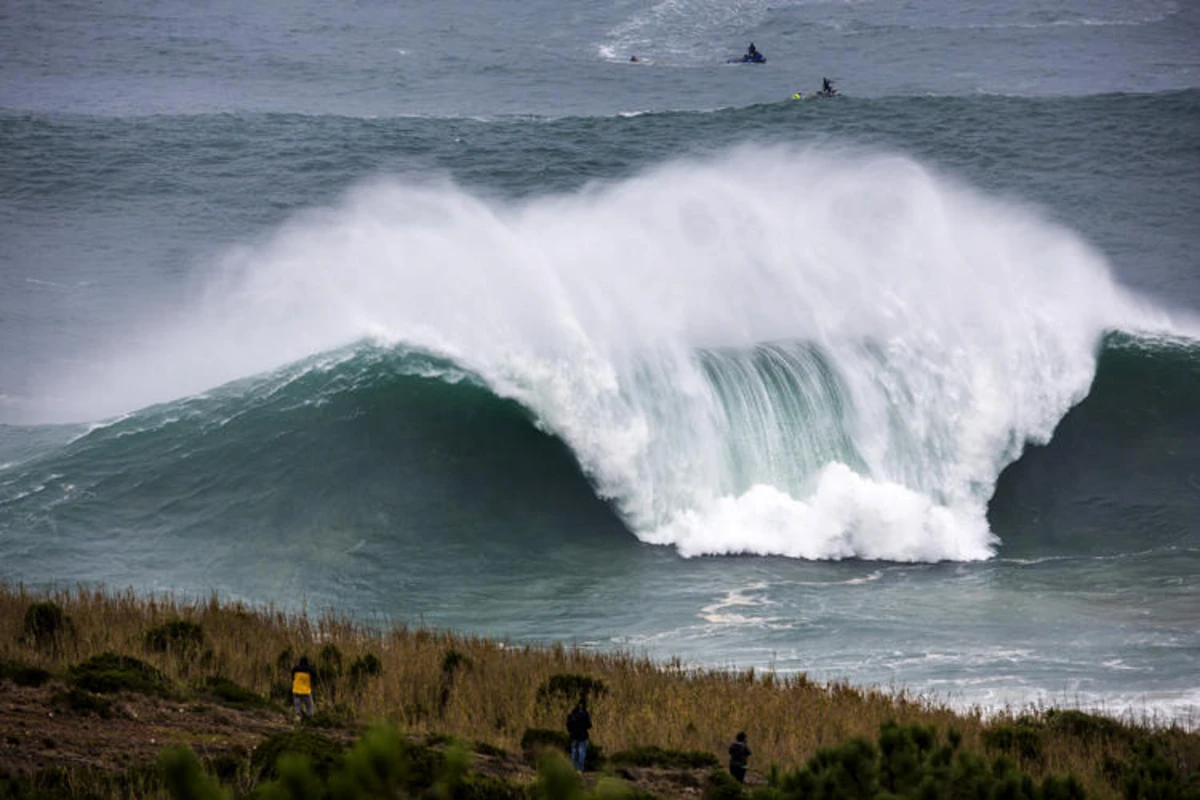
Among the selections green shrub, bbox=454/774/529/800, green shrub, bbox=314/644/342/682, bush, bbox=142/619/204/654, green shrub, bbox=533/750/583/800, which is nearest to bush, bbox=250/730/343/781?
green shrub, bbox=454/774/529/800

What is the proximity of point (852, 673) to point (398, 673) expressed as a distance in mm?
5723

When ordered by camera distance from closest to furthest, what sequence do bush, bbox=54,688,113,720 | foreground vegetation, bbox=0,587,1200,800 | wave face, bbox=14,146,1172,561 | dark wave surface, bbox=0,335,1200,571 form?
foreground vegetation, bbox=0,587,1200,800
bush, bbox=54,688,113,720
dark wave surface, bbox=0,335,1200,571
wave face, bbox=14,146,1172,561

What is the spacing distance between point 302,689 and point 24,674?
238cm

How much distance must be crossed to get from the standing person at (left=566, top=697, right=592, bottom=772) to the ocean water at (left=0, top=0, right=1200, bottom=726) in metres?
4.57

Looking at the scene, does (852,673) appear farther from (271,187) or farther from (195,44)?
(195,44)

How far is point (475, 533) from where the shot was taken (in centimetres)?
2431

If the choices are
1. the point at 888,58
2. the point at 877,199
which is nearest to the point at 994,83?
the point at 888,58

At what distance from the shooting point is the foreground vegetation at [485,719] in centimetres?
1060

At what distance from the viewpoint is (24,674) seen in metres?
13.5

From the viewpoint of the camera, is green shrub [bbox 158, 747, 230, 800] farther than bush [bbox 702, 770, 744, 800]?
No

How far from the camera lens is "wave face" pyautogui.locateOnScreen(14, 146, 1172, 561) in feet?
83.3

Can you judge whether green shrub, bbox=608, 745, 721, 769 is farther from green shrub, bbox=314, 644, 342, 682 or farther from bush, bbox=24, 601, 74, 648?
bush, bbox=24, 601, 74, 648

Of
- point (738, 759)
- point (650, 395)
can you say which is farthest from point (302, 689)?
point (650, 395)

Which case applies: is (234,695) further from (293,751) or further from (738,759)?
(738,759)
